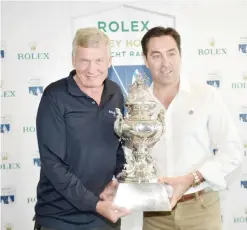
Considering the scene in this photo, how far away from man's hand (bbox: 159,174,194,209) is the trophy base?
0.30 ft

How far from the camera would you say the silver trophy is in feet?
4.95

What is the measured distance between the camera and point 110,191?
62.8 inches

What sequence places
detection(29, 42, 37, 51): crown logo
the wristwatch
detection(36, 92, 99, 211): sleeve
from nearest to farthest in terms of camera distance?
detection(36, 92, 99, 211): sleeve, the wristwatch, detection(29, 42, 37, 51): crown logo

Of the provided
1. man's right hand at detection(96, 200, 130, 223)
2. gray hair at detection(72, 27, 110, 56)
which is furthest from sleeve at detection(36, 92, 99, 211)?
gray hair at detection(72, 27, 110, 56)

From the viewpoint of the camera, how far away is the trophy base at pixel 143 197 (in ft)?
4.92

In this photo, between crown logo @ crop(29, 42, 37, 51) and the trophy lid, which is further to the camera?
crown logo @ crop(29, 42, 37, 51)

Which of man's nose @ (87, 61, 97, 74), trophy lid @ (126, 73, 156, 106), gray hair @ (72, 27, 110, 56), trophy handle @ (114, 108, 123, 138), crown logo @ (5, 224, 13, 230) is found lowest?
crown logo @ (5, 224, 13, 230)

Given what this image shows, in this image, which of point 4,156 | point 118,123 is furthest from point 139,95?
point 4,156

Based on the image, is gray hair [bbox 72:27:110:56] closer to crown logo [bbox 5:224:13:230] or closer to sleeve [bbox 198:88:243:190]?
sleeve [bbox 198:88:243:190]

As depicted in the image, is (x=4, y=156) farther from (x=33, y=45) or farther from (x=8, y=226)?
(x=33, y=45)

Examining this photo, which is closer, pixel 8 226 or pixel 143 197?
pixel 143 197

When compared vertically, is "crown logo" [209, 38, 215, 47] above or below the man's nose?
above

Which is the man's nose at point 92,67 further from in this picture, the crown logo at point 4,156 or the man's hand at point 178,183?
the crown logo at point 4,156

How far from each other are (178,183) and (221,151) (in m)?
0.30
